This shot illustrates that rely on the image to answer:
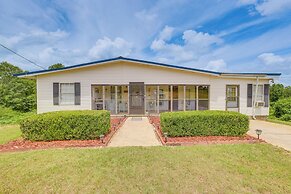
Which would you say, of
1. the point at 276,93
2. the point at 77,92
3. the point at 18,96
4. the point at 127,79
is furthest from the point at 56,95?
the point at 276,93

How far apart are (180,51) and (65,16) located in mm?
17677

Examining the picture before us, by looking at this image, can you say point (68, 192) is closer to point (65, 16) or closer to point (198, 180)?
point (198, 180)

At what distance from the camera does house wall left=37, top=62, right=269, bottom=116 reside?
12328 millimetres

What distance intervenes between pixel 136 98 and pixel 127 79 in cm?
160

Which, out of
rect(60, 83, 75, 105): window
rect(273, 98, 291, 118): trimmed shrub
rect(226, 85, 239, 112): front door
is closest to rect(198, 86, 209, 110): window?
rect(226, 85, 239, 112): front door

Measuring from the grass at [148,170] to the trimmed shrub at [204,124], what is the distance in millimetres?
1368

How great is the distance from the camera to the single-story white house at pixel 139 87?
40.4ft

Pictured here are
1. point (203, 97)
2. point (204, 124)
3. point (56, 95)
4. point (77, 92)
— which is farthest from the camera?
point (203, 97)

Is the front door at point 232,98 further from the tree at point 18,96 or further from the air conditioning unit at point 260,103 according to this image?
the tree at point 18,96

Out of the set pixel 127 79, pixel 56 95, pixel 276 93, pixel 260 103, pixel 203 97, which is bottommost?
pixel 260 103

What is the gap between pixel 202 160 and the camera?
439 centimetres

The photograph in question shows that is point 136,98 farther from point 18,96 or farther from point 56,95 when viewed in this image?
point 18,96

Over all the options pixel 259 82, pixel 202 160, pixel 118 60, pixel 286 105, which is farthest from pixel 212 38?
pixel 202 160

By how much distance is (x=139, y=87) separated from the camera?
12680mm
